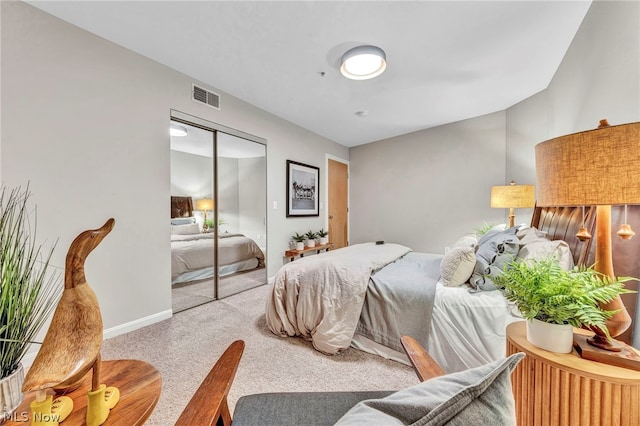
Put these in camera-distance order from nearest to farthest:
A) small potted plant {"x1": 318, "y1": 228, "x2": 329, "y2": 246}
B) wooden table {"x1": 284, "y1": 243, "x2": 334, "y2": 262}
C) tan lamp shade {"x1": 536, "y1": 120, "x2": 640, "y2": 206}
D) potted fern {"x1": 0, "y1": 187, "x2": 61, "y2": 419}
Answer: potted fern {"x1": 0, "y1": 187, "x2": 61, "y2": 419}
tan lamp shade {"x1": 536, "y1": 120, "x2": 640, "y2": 206}
wooden table {"x1": 284, "y1": 243, "x2": 334, "y2": 262}
small potted plant {"x1": 318, "y1": 228, "x2": 329, "y2": 246}

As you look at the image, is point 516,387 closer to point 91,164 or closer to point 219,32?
point 219,32

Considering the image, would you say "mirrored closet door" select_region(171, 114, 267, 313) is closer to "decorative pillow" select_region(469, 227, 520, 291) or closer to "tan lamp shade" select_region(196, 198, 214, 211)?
"tan lamp shade" select_region(196, 198, 214, 211)

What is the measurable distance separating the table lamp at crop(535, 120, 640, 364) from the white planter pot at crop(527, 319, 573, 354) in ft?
0.29

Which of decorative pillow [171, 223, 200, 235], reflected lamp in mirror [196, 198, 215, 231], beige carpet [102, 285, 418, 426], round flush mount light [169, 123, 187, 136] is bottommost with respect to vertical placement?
beige carpet [102, 285, 418, 426]

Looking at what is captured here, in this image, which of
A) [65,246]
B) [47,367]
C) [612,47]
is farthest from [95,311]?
[612,47]

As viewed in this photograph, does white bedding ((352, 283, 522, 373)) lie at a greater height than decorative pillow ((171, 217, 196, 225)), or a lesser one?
lesser

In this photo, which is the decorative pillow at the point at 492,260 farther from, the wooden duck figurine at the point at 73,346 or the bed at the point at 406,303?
the wooden duck figurine at the point at 73,346

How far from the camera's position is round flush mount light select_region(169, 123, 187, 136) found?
2.63 meters

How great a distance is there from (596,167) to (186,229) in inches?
121

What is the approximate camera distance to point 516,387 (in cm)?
101

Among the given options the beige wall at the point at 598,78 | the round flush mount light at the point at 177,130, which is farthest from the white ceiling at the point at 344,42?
the round flush mount light at the point at 177,130

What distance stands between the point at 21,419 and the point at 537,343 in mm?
1640

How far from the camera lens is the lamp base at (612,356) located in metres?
0.81

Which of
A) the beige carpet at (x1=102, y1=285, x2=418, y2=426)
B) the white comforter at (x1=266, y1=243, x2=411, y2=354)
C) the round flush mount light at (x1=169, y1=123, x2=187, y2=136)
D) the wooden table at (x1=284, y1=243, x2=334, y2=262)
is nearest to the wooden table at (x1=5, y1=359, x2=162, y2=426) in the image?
the beige carpet at (x1=102, y1=285, x2=418, y2=426)
